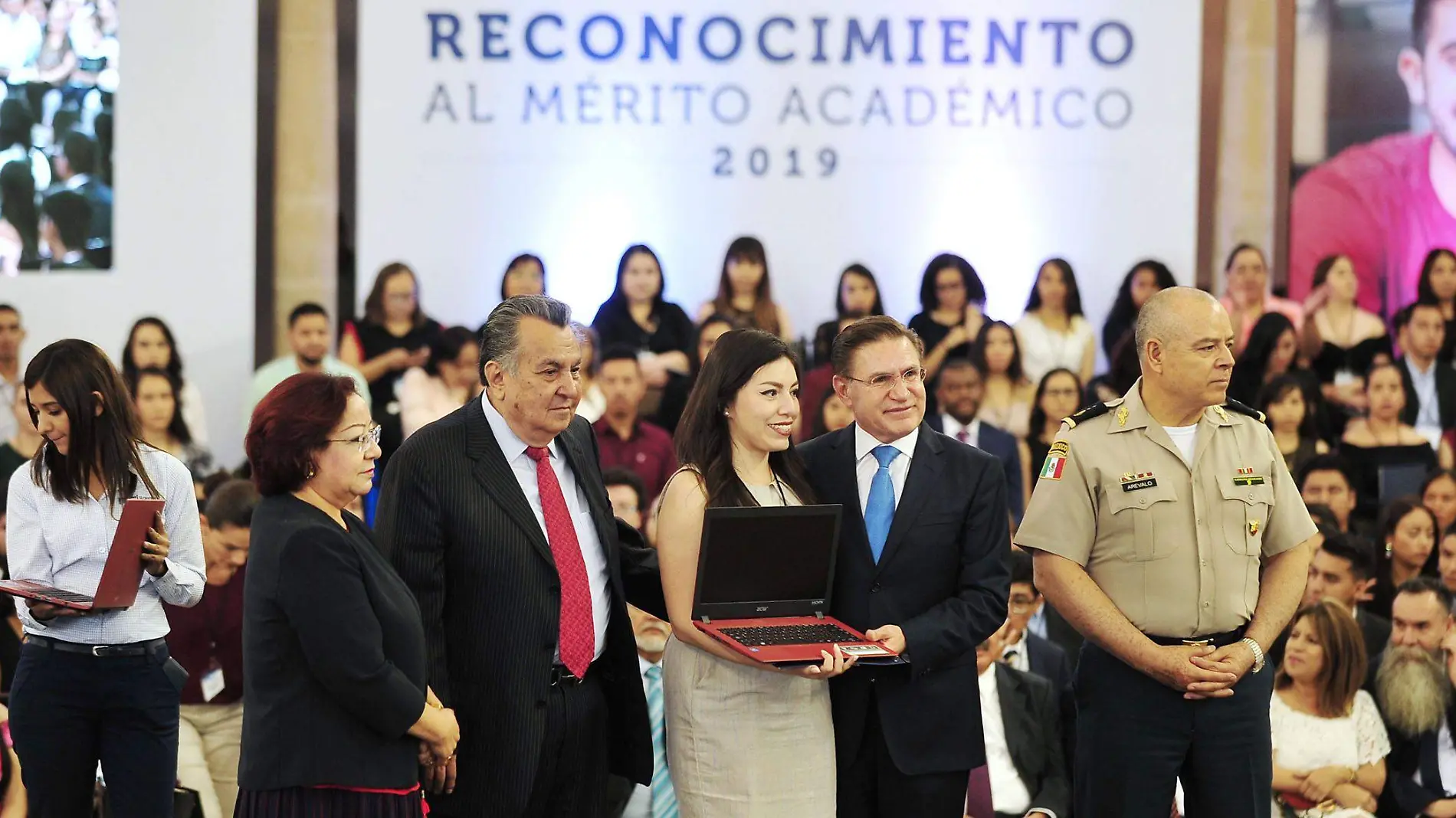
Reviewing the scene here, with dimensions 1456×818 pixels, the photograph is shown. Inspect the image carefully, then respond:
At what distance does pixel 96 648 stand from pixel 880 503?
1.92 metres

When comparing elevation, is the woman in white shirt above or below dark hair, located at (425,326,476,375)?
below

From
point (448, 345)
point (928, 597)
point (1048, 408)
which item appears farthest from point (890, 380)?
point (448, 345)

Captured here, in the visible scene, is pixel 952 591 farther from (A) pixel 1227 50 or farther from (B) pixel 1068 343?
(A) pixel 1227 50

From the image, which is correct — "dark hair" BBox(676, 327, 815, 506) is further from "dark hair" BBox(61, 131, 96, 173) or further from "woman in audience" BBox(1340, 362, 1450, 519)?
"dark hair" BBox(61, 131, 96, 173)

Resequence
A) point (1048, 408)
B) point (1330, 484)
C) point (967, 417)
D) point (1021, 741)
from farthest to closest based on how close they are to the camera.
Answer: point (1048, 408), point (967, 417), point (1330, 484), point (1021, 741)

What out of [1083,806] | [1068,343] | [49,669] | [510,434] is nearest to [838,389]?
[510,434]

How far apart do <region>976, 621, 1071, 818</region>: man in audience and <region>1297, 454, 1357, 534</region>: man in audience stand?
2.39 meters

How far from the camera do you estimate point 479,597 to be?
3.46 metres

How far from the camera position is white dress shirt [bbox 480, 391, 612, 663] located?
11.7ft

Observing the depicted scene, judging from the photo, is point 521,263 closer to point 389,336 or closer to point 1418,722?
point 389,336

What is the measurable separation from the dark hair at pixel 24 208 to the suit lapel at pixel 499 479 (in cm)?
668

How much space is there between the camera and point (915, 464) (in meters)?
3.76

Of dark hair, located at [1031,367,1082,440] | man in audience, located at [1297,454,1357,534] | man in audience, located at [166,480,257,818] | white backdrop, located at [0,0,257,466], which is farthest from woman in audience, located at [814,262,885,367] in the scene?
man in audience, located at [166,480,257,818]

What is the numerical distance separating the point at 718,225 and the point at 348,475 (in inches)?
262
